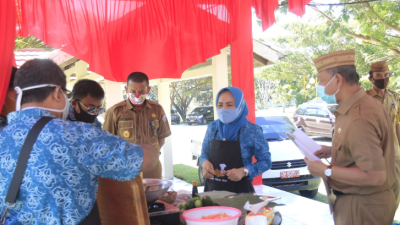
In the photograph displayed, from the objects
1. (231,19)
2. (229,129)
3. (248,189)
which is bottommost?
(248,189)

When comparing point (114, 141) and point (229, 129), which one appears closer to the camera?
point (114, 141)

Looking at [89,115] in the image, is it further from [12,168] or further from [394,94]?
[394,94]

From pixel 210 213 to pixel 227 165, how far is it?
1.14 metres

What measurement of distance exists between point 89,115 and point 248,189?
151 centimetres

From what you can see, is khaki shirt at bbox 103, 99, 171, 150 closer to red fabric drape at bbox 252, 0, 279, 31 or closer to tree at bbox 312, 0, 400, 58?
red fabric drape at bbox 252, 0, 279, 31

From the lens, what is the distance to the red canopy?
363 cm

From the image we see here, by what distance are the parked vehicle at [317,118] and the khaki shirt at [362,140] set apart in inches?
526

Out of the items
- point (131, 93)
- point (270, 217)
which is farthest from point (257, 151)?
point (131, 93)

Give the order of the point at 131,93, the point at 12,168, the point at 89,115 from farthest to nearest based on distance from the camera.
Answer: the point at 131,93
the point at 89,115
the point at 12,168

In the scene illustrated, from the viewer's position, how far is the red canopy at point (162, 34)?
11.9 ft

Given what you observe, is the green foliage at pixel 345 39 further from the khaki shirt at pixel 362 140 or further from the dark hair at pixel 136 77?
the khaki shirt at pixel 362 140

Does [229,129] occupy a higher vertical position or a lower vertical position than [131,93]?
lower

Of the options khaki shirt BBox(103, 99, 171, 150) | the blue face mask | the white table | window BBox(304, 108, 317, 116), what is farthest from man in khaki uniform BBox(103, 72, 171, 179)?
window BBox(304, 108, 317, 116)

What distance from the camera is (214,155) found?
121 inches
